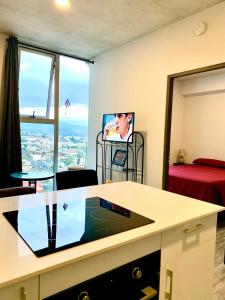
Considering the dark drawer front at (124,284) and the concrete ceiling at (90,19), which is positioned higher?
the concrete ceiling at (90,19)

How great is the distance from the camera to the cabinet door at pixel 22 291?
77cm

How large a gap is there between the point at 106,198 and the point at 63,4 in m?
2.37

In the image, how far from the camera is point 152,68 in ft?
11.4

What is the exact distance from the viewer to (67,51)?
441 centimetres

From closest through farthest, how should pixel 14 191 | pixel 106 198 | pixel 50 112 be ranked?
pixel 106 198 → pixel 14 191 → pixel 50 112

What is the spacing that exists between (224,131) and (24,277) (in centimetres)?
550

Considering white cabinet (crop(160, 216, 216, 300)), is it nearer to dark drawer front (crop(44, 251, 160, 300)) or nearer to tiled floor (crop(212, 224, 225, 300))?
dark drawer front (crop(44, 251, 160, 300))

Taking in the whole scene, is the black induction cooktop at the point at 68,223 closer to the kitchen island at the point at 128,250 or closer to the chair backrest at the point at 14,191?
the kitchen island at the point at 128,250

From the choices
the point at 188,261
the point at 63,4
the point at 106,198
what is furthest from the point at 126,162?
the point at 188,261

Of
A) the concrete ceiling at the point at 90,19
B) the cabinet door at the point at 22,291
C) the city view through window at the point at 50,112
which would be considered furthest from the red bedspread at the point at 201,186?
the cabinet door at the point at 22,291

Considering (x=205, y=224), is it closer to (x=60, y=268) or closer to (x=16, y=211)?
(x=60, y=268)

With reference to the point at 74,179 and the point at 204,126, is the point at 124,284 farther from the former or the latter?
the point at 204,126

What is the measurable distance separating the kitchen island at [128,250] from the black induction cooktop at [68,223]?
0.13 ft

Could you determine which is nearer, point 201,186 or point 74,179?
point 74,179
